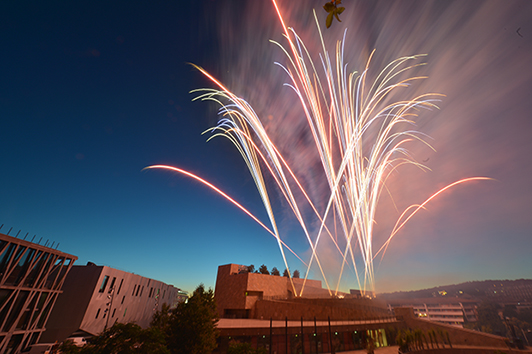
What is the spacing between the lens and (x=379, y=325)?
34.3 m

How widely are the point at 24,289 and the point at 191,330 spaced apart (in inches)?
1142

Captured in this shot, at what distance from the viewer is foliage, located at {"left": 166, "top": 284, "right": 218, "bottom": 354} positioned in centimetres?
1702

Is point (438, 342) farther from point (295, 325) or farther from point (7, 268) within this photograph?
point (7, 268)

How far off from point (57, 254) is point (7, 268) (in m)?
8.58

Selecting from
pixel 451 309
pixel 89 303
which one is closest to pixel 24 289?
pixel 89 303

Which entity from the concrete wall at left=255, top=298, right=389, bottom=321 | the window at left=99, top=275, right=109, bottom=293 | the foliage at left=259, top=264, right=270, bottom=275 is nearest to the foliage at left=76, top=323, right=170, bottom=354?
the concrete wall at left=255, top=298, right=389, bottom=321

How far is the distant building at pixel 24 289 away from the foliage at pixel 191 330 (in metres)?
24.1

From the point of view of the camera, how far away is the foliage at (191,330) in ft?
55.8

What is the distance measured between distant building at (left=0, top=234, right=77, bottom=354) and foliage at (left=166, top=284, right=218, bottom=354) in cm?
2414

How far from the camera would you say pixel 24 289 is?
29.6 metres

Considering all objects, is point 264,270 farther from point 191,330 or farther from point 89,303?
point 191,330

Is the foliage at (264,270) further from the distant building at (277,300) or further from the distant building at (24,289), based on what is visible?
the distant building at (24,289)

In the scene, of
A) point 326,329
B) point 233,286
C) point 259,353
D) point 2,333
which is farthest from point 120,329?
point 233,286

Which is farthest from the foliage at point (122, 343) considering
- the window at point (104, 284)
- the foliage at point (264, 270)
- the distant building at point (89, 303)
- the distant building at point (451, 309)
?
the distant building at point (451, 309)
